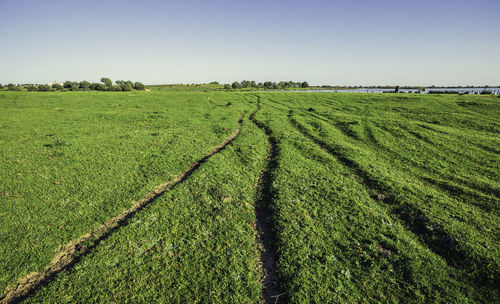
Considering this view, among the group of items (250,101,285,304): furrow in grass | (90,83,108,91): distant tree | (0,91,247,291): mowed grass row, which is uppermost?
(90,83,108,91): distant tree

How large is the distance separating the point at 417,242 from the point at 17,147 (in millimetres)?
27742

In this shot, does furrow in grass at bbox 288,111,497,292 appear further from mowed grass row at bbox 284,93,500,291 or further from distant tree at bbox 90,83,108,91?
distant tree at bbox 90,83,108,91

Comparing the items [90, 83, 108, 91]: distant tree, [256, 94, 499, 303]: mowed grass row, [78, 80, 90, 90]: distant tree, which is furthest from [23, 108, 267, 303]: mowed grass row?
[78, 80, 90, 90]: distant tree

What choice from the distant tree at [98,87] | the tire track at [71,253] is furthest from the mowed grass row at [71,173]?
the distant tree at [98,87]

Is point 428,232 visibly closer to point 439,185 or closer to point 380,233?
point 380,233

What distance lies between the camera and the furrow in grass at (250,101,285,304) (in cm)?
667

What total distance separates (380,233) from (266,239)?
498cm

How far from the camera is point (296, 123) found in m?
30.6

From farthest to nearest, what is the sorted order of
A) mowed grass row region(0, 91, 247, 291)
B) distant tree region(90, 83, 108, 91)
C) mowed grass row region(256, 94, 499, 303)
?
distant tree region(90, 83, 108, 91)
mowed grass row region(0, 91, 247, 291)
mowed grass row region(256, 94, 499, 303)

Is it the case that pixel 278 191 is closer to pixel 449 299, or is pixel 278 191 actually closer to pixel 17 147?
pixel 449 299

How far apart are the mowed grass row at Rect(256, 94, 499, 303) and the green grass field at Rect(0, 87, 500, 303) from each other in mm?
52

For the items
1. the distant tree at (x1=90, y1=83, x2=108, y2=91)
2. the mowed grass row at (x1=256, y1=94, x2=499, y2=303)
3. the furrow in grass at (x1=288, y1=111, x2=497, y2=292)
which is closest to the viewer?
the mowed grass row at (x1=256, y1=94, x2=499, y2=303)

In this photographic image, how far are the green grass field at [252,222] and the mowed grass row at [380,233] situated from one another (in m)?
0.05

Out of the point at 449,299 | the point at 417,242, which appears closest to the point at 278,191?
the point at 417,242
